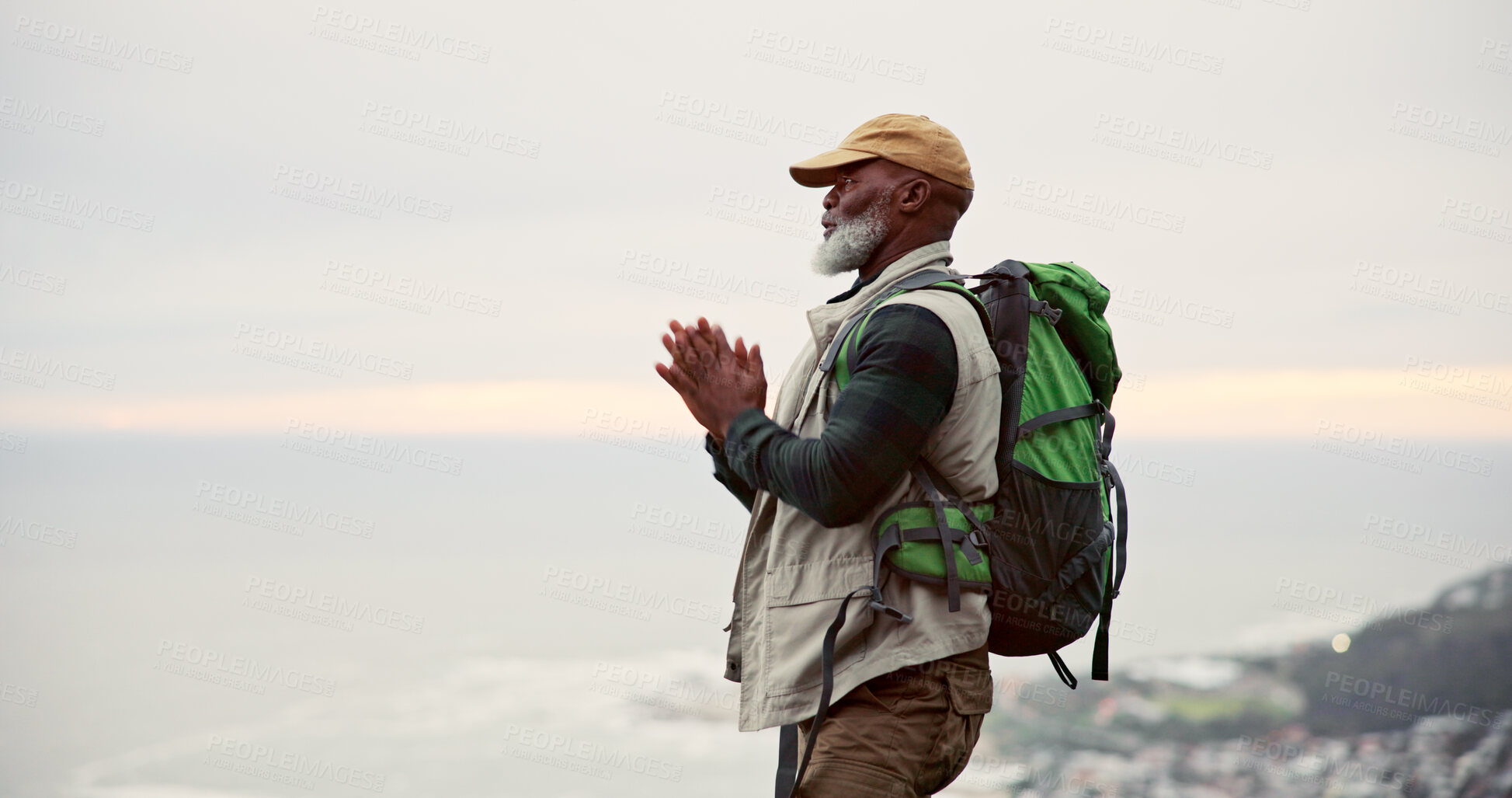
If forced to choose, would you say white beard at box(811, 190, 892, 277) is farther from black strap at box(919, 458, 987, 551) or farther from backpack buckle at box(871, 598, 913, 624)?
backpack buckle at box(871, 598, 913, 624)

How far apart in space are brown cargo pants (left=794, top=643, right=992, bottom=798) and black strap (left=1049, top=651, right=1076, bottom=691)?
13.5 inches

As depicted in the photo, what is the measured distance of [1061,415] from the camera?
2.26m

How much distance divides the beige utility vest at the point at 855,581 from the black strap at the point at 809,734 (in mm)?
24

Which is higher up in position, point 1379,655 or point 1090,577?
point 1090,577

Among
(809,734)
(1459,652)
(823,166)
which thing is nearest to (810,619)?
(809,734)

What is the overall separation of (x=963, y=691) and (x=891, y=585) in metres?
0.26

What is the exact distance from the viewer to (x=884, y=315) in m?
2.10

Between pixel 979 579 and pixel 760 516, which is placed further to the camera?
pixel 760 516

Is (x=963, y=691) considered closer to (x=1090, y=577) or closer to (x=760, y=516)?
(x=1090, y=577)

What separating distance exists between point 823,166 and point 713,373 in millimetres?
534

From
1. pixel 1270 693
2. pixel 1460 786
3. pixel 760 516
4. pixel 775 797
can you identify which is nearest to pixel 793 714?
pixel 775 797

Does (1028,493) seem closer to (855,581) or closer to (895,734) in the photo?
(855,581)

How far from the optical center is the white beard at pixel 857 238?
94.0 inches

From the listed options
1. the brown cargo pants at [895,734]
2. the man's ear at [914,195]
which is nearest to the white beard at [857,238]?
the man's ear at [914,195]
